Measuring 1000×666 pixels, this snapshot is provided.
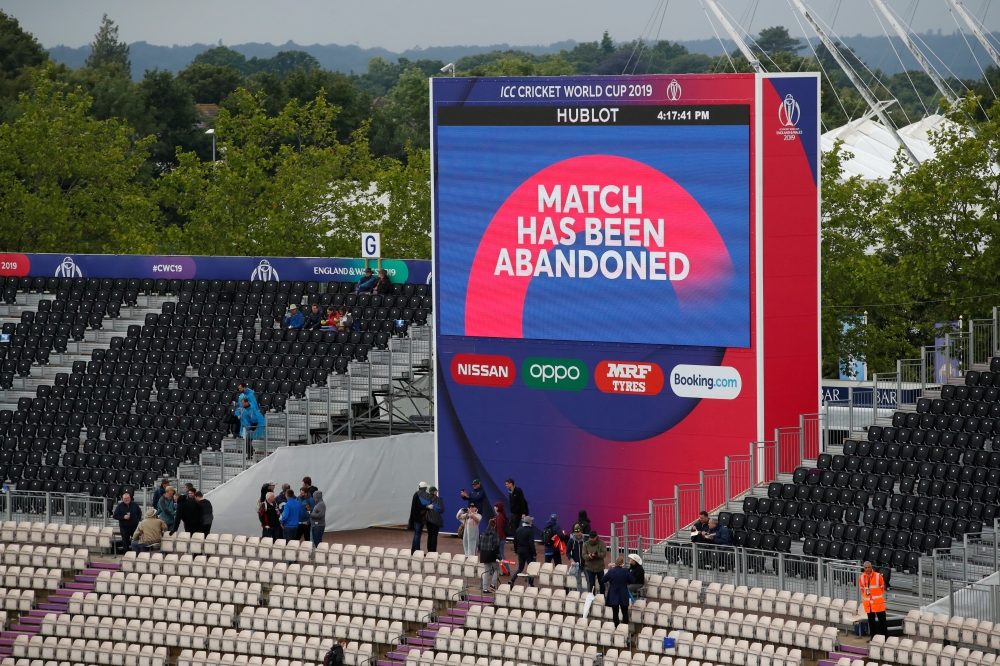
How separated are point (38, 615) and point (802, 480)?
39.9 ft

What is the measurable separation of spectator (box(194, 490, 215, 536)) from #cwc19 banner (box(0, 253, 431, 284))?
6.96 metres

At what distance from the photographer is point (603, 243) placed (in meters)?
22.4

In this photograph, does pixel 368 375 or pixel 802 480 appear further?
pixel 368 375

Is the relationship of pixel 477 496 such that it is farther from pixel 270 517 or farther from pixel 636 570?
pixel 636 570

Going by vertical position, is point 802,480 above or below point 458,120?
below

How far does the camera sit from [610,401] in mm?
22703

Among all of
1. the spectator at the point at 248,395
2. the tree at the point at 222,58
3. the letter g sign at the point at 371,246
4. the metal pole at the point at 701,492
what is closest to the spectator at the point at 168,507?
the spectator at the point at 248,395

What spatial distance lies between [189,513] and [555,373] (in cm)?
650

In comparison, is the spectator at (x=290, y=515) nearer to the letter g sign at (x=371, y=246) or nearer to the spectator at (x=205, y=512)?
the spectator at (x=205, y=512)

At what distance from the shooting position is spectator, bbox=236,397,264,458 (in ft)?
85.7

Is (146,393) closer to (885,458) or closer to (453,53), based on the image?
(885,458)

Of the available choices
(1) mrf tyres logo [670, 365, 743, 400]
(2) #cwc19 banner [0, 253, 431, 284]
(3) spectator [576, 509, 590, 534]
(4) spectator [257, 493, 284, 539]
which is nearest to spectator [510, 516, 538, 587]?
(3) spectator [576, 509, 590, 534]

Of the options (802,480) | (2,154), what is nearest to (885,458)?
(802,480)

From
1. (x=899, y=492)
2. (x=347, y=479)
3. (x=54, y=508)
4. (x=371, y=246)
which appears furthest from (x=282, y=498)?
(x=899, y=492)
